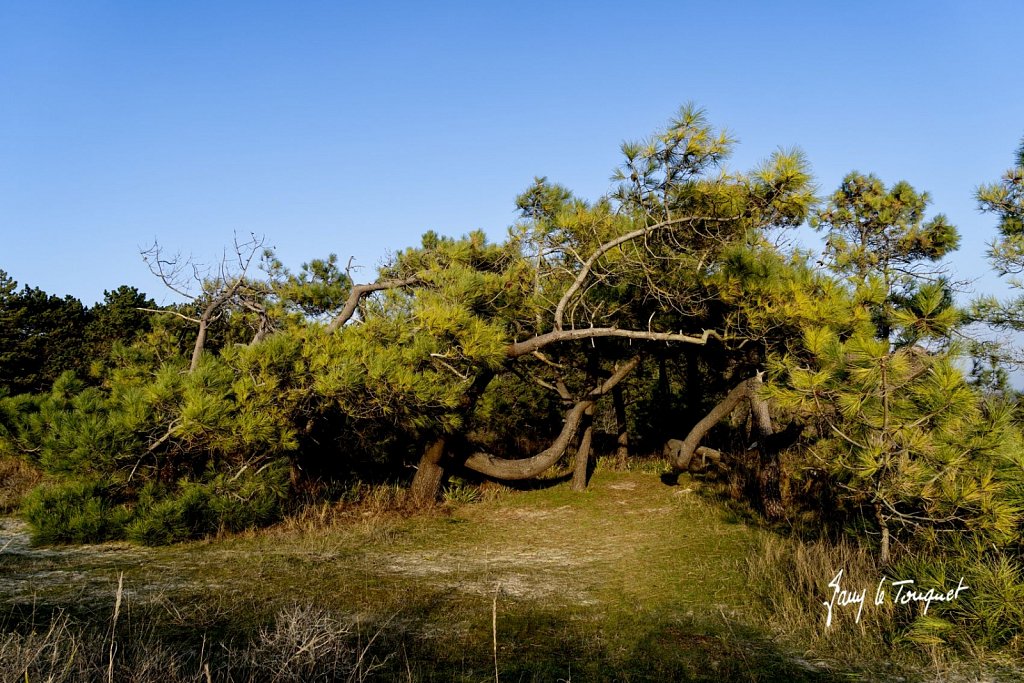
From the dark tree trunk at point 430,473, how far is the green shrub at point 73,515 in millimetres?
3628

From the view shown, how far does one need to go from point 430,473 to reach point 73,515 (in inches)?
165

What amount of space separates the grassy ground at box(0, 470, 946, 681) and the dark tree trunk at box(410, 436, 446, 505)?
0.93 m

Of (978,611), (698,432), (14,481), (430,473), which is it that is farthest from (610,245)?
(14,481)

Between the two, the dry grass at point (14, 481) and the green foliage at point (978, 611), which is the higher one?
the green foliage at point (978, 611)

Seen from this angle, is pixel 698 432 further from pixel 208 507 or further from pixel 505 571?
pixel 208 507

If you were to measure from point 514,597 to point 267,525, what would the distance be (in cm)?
344

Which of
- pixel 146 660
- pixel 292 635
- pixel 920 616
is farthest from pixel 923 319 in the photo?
pixel 146 660

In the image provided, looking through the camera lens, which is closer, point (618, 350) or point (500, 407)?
point (618, 350)

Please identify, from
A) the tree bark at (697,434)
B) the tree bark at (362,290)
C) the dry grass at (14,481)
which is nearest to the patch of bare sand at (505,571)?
the tree bark at (697,434)

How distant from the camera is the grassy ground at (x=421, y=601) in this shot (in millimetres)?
3518

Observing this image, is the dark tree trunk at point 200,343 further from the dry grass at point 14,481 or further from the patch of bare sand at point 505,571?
the patch of bare sand at point 505,571

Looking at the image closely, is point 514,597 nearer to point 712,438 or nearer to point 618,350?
point 618,350

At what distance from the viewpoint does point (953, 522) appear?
4.26m

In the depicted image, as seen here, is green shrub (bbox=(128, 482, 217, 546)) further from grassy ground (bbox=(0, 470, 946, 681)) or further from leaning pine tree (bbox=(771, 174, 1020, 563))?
leaning pine tree (bbox=(771, 174, 1020, 563))
